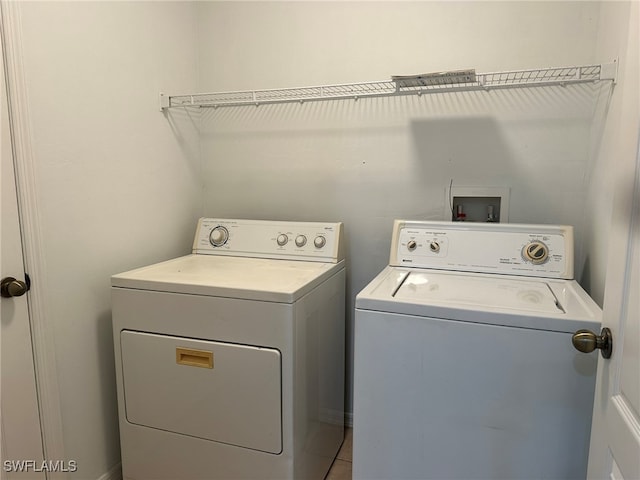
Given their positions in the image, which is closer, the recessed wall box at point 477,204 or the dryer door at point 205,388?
the dryer door at point 205,388

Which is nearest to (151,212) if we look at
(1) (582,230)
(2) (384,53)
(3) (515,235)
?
(2) (384,53)

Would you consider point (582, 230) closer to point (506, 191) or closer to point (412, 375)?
point (506, 191)

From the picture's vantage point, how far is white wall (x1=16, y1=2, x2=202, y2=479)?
1.39 m

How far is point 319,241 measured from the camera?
6.08ft

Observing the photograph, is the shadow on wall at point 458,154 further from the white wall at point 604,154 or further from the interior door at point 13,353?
the interior door at point 13,353

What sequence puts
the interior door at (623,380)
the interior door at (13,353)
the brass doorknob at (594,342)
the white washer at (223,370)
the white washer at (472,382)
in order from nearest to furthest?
the interior door at (623,380) < the brass doorknob at (594,342) < the white washer at (472,382) < the interior door at (13,353) < the white washer at (223,370)

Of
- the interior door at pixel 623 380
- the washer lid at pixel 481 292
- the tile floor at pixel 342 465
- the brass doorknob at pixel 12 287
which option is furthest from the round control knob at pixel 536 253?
the brass doorknob at pixel 12 287

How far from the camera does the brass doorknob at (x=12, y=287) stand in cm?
127

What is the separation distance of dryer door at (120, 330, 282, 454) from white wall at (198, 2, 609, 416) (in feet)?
2.56

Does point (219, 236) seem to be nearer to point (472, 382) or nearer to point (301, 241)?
point (301, 241)

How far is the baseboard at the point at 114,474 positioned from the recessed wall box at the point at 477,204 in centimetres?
182

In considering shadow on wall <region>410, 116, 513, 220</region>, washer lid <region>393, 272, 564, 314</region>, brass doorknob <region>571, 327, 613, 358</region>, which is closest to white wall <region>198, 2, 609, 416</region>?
shadow on wall <region>410, 116, 513, 220</region>

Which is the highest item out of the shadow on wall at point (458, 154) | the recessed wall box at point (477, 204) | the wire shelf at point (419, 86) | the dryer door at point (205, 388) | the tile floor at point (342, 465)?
the wire shelf at point (419, 86)

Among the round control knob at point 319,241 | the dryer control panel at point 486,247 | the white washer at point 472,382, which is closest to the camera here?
the white washer at point 472,382
